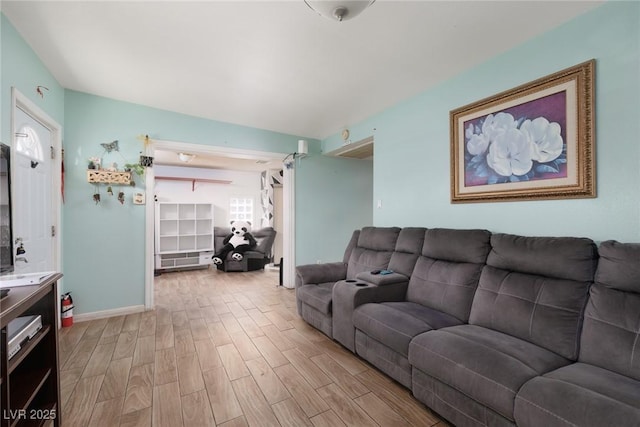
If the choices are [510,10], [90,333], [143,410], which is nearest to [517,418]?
[143,410]

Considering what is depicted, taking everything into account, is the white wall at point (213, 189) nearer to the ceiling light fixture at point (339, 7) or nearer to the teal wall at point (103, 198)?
the teal wall at point (103, 198)

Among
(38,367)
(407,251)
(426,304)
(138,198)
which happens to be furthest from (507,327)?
(138,198)

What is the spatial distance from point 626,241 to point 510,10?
161 centimetres

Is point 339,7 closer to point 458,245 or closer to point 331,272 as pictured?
point 458,245

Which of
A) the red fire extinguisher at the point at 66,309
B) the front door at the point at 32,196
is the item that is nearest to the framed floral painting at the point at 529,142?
the front door at the point at 32,196

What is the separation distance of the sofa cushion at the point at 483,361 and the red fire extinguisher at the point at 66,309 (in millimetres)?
3404

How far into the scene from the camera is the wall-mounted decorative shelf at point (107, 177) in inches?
120

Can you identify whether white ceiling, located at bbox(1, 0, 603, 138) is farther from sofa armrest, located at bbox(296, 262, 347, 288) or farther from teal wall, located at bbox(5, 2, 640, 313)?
sofa armrest, located at bbox(296, 262, 347, 288)

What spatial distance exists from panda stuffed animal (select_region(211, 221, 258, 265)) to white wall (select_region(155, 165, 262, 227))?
1.05 m

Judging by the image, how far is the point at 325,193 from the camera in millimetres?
4746

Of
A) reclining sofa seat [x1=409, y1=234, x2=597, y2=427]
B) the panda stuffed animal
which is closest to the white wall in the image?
the panda stuffed animal

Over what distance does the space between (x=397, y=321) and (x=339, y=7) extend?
1.93m

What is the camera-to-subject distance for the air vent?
3.98 m

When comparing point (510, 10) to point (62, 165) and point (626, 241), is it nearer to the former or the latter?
point (626, 241)
